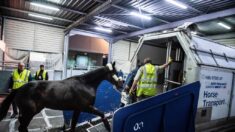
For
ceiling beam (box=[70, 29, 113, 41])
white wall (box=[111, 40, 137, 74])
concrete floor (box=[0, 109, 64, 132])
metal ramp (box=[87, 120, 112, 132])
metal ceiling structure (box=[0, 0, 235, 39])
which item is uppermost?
metal ceiling structure (box=[0, 0, 235, 39])

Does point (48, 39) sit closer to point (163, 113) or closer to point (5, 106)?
point (5, 106)

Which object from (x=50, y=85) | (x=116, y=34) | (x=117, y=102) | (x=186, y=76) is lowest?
(x=117, y=102)

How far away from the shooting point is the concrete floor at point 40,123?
185 inches

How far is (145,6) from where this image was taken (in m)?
9.01

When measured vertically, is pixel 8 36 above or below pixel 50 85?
above

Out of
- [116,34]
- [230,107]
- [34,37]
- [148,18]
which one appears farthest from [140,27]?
[230,107]

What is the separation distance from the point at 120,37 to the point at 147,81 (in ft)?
39.0

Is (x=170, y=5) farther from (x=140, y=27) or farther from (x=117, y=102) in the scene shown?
(x=117, y=102)

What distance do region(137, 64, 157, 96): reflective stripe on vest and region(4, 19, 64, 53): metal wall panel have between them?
37.2 feet

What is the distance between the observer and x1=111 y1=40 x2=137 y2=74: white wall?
57.4ft

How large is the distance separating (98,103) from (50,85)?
1788 mm

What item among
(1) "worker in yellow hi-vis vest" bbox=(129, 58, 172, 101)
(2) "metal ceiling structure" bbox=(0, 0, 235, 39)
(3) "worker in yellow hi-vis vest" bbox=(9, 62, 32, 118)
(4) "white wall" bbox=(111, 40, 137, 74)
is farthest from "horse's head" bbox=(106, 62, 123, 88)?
(4) "white wall" bbox=(111, 40, 137, 74)

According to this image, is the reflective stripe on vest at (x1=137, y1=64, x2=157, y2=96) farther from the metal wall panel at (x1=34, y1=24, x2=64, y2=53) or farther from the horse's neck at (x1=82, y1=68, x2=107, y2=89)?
the metal wall panel at (x1=34, y1=24, x2=64, y2=53)

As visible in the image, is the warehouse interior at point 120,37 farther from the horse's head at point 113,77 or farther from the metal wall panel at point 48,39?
the horse's head at point 113,77
